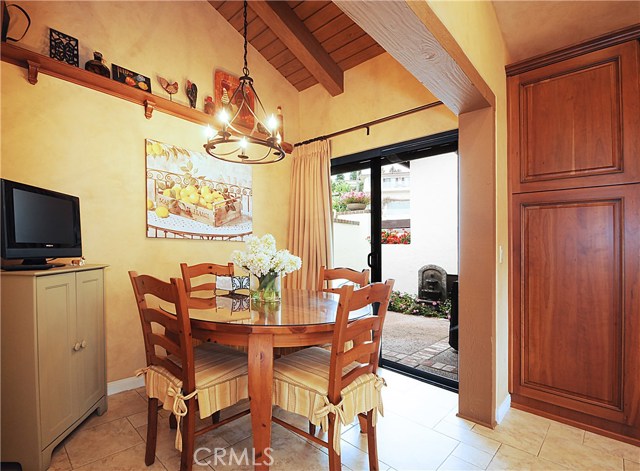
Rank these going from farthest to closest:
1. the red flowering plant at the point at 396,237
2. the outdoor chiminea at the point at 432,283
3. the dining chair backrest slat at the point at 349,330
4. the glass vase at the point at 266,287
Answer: the red flowering plant at the point at 396,237 → the outdoor chiminea at the point at 432,283 → the glass vase at the point at 266,287 → the dining chair backrest slat at the point at 349,330

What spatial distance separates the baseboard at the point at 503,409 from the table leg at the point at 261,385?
149cm

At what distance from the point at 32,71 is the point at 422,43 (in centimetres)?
245

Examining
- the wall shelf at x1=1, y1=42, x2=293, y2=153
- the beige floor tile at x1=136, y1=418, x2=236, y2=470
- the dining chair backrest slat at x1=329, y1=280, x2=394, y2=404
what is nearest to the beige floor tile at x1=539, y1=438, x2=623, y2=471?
the dining chair backrest slat at x1=329, y1=280, x2=394, y2=404

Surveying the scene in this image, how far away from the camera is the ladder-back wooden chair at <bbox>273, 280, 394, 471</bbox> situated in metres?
1.34

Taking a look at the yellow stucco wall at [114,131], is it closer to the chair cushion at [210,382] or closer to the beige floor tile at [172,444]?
the beige floor tile at [172,444]

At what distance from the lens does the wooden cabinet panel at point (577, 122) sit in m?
1.83

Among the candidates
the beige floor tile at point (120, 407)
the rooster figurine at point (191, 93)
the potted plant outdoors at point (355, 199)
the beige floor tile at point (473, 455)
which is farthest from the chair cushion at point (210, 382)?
the rooster figurine at point (191, 93)

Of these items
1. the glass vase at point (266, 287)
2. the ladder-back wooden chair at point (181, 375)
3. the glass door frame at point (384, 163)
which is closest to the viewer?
the ladder-back wooden chair at point (181, 375)

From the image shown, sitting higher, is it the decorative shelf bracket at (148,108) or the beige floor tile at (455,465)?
the decorative shelf bracket at (148,108)

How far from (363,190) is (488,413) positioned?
222cm

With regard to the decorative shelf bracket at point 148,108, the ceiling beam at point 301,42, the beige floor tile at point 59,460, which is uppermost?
the ceiling beam at point 301,42

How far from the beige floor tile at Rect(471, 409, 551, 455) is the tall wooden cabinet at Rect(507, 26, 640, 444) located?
0.12m

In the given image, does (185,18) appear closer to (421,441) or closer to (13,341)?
(13,341)

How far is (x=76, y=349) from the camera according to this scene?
5.96ft
